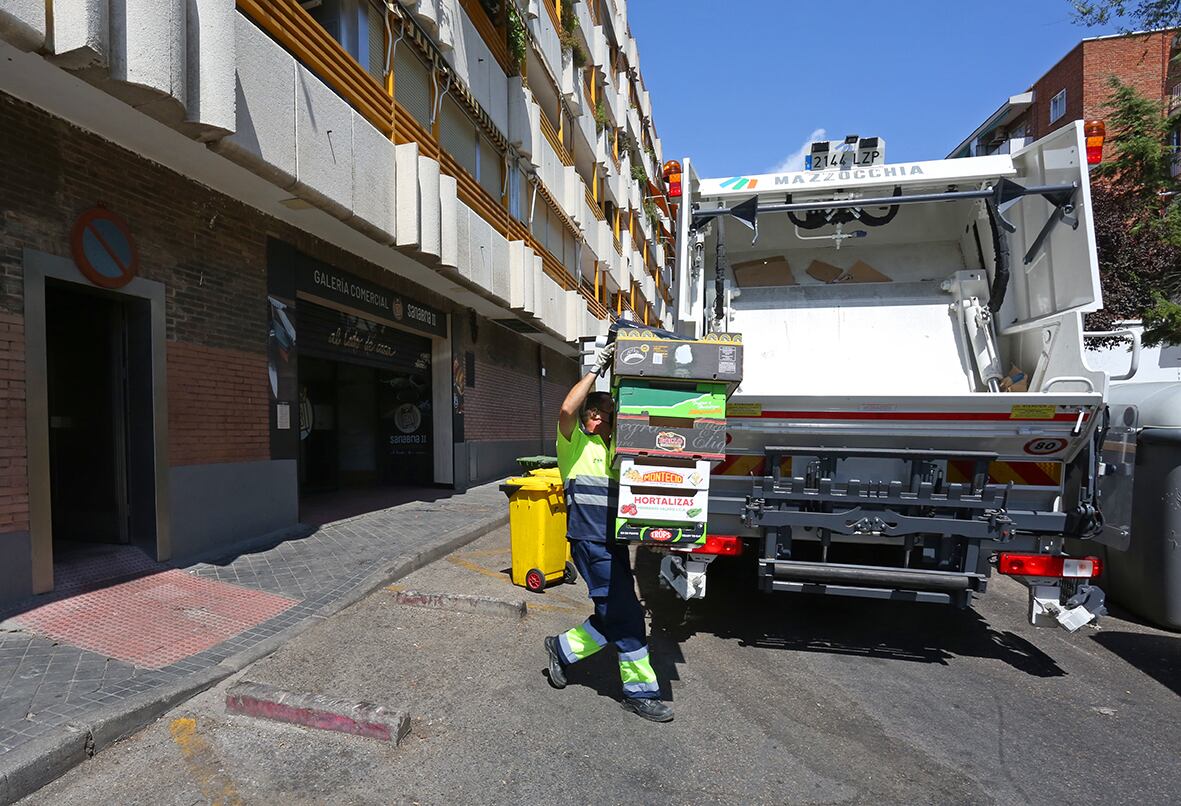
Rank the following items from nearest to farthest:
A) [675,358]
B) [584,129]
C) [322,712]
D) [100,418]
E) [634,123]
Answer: [322,712] < [675,358] < [100,418] < [584,129] < [634,123]

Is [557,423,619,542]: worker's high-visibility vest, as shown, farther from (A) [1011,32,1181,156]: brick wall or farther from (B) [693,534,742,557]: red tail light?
(A) [1011,32,1181,156]: brick wall

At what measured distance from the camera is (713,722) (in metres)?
3.39

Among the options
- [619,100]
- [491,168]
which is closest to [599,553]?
[491,168]

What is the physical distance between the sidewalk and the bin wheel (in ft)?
4.10

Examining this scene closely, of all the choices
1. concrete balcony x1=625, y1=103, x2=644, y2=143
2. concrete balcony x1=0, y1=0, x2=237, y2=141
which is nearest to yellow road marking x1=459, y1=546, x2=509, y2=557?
concrete balcony x1=0, y1=0, x2=237, y2=141

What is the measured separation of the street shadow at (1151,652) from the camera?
13.6 ft

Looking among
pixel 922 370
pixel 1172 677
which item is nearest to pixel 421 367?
pixel 922 370

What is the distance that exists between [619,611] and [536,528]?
2.34 metres

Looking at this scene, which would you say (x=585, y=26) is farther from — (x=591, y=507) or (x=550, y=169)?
(x=591, y=507)

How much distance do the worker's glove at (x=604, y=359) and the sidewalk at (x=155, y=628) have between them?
280 centimetres

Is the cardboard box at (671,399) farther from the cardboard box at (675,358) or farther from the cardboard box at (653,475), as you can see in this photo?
the cardboard box at (653,475)

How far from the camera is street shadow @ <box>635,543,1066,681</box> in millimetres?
4402

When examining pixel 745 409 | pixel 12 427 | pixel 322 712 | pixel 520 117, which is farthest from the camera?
pixel 520 117

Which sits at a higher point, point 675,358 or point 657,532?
point 675,358
